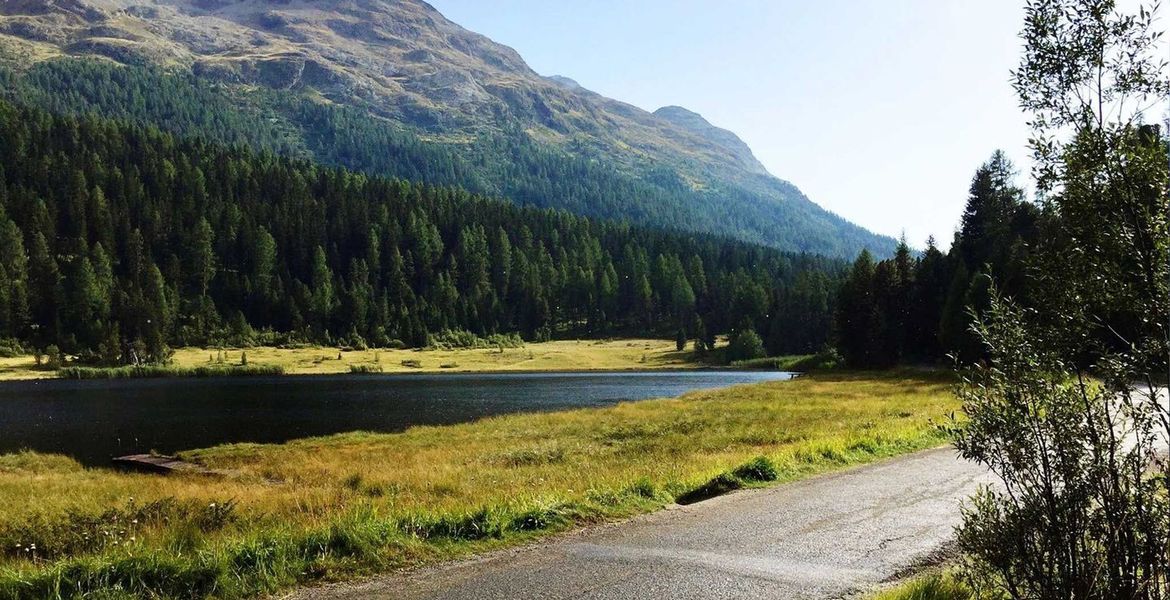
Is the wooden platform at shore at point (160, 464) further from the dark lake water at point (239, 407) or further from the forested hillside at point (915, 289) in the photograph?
the forested hillside at point (915, 289)

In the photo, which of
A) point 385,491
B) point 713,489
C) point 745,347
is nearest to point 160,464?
point 385,491

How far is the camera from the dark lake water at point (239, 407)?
5259 centimetres

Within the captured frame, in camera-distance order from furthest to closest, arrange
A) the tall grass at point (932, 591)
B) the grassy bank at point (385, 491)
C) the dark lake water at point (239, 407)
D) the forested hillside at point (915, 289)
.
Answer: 1. the forested hillside at point (915, 289)
2. the dark lake water at point (239, 407)
3. the grassy bank at point (385, 491)
4. the tall grass at point (932, 591)

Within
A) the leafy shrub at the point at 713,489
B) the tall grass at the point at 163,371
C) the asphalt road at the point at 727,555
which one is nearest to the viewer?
the asphalt road at the point at 727,555

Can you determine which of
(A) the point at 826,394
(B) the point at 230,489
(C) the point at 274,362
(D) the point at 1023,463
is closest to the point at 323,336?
(C) the point at 274,362

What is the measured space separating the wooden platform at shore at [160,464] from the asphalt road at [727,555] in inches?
1119

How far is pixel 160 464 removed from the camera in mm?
39531

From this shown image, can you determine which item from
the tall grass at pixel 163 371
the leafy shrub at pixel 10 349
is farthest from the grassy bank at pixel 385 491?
the leafy shrub at pixel 10 349

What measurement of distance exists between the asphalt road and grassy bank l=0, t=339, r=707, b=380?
140m

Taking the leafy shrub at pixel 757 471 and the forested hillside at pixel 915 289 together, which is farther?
the forested hillside at pixel 915 289

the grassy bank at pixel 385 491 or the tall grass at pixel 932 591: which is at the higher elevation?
the tall grass at pixel 932 591

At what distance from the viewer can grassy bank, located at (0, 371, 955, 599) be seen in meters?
12.6

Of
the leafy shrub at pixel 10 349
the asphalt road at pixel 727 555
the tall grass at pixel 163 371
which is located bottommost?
the tall grass at pixel 163 371

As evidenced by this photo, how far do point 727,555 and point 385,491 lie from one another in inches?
608
